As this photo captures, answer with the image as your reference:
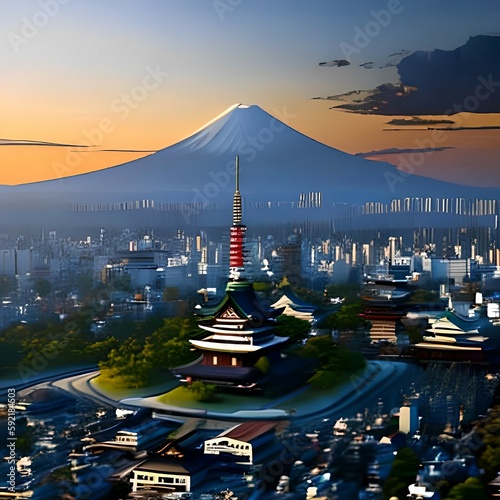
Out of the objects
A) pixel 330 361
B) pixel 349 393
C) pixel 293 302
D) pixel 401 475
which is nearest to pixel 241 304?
pixel 330 361

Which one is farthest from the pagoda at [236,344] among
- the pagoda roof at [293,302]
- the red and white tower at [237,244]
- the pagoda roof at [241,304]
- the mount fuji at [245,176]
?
the mount fuji at [245,176]

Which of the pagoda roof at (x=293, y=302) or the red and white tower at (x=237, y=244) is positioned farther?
the pagoda roof at (x=293, y=302)

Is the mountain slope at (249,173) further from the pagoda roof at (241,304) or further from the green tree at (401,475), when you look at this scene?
the green tree at (401,475)

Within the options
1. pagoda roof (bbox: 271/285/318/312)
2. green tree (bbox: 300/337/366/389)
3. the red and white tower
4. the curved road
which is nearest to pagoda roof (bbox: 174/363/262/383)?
the curved road

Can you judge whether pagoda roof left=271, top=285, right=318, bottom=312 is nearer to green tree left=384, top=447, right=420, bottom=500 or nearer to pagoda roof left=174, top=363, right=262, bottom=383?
pagoda roof left=174, top=363, right=262, bottom=383

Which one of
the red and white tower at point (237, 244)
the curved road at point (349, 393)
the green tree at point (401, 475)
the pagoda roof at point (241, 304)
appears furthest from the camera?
the red and white tower at point (237, 244)

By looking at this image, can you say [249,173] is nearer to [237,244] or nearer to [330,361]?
[237,244]

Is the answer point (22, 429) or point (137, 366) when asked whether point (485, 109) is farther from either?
point (22, 429)
